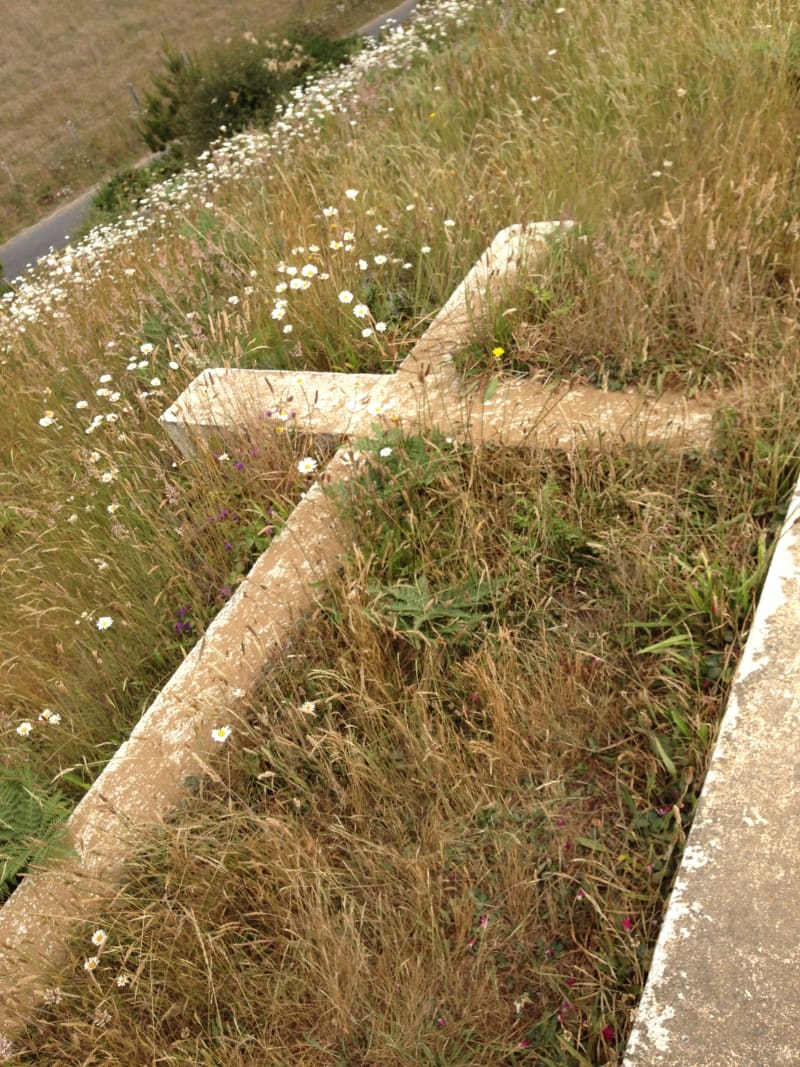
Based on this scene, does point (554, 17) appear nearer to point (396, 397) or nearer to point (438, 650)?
point (396, 397)

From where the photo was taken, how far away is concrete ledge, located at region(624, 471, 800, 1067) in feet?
4.86

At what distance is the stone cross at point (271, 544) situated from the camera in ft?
6.99

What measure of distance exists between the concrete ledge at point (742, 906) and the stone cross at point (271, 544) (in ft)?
3.11

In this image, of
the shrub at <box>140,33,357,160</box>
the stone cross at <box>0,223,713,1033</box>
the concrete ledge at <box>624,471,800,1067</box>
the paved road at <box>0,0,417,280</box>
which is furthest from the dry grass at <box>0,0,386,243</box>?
the concrete ledge at <box>624,471,800,1067</box>

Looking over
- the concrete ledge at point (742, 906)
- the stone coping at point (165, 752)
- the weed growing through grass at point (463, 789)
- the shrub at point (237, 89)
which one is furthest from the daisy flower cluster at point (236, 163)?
the concrete ledge at point (742, 906)

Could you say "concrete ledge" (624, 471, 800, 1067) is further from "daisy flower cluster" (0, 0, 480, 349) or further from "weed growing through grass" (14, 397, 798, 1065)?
"daisy flower cluster" (0, 0, 480, 349)

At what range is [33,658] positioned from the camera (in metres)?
2.89

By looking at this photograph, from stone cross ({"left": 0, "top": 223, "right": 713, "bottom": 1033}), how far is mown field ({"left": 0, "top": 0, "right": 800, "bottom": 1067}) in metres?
0.07

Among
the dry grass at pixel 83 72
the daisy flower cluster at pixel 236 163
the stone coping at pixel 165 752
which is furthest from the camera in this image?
the dry grass at pixel 83 72

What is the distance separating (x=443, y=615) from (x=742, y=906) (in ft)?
3.39

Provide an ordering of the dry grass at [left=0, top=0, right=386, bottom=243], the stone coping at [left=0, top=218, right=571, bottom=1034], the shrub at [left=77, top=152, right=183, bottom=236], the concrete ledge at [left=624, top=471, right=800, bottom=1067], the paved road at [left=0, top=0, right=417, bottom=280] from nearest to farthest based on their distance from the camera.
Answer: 1. the concrete ledge at [left=624, top=471, right=800, bottom=1067]
2. the stone coping at [left=0, top=218, right=571, bottom=1034]
3. the shrub at [left=77, top=152, right=183, bottom=236]
4. the paved road at [left=0, top=0, right=417, bottom=280]
5. the dry grass at [left=0, top=0, right=386, bottom=243]

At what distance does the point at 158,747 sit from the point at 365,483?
97 centimetres

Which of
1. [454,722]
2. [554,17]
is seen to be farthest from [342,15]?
[454,722]

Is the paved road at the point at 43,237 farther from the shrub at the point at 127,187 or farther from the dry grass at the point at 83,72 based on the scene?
the shrub at the point at 127,187
